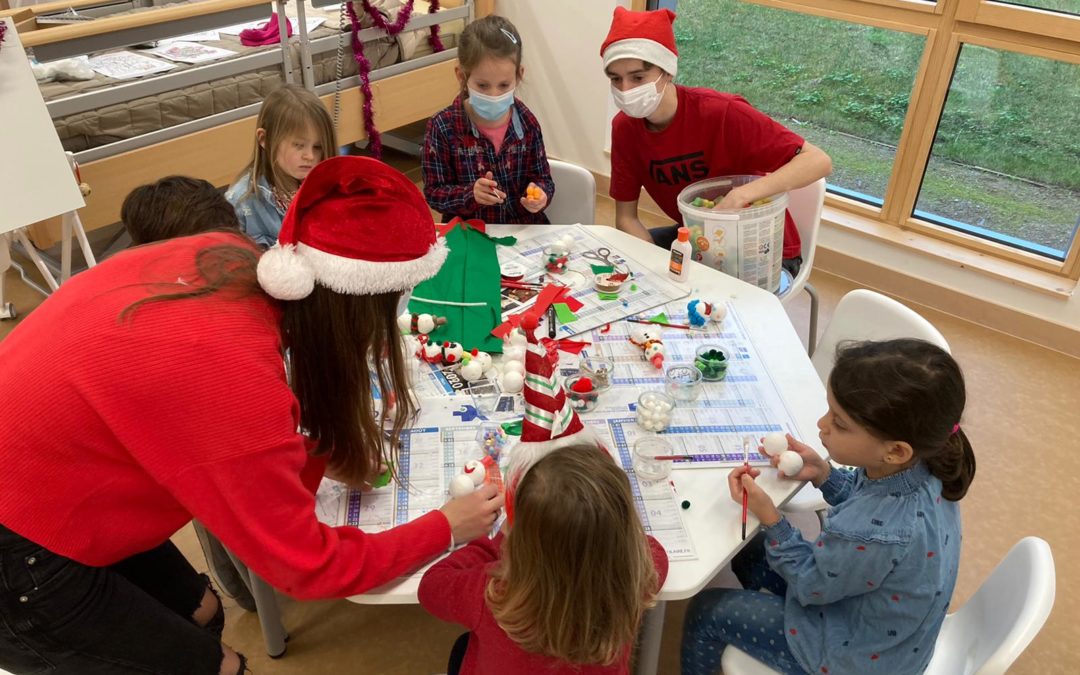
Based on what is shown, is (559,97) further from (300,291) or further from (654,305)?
(300,291)

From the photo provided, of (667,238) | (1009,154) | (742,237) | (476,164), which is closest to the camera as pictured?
(742,237)

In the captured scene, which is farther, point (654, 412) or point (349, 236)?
point (654, 412)

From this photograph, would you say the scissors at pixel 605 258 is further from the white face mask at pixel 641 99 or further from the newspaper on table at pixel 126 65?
the newspaper on table at pixel 126 65

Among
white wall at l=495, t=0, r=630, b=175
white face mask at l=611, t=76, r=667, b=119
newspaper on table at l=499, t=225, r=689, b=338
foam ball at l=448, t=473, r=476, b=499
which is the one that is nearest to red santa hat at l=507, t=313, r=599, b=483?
foam ball at l=448, t=473, r=476, b=499

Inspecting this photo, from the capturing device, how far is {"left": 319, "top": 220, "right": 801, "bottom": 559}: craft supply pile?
4.49ft

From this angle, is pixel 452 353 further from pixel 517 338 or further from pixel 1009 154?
pixel 1009 154

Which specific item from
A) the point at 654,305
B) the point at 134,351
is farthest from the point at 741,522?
the point at 134,351

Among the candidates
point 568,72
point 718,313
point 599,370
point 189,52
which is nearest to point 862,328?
point 718,313

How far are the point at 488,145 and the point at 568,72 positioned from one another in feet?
6.06

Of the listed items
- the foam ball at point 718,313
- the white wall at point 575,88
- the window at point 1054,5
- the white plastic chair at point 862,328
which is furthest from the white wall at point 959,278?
the foam ball at point 718,313

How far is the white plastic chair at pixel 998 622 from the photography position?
1.12 m

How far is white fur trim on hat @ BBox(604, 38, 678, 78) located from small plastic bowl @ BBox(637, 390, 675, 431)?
3.40ft

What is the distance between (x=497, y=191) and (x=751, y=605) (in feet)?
4.16

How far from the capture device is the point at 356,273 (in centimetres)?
106
